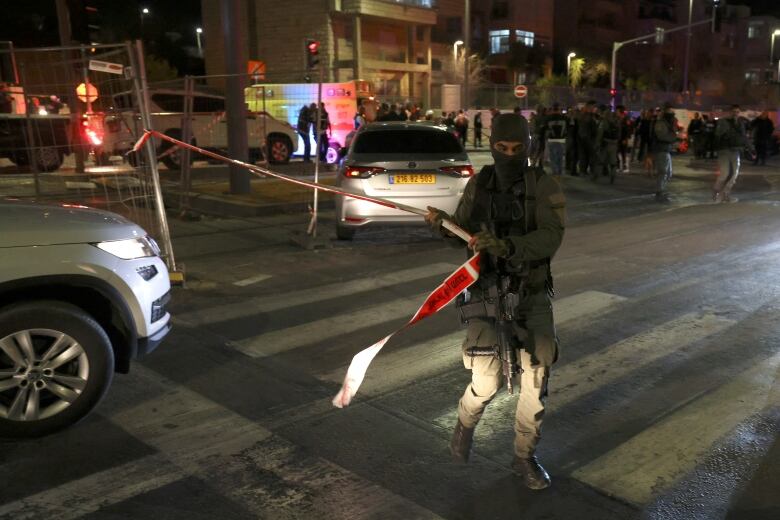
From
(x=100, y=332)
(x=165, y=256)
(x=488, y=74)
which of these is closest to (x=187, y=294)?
(x=165, y=256)

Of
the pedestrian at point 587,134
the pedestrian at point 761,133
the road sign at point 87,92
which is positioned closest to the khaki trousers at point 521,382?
the road sign at point 87,92

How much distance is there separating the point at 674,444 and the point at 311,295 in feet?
13.9

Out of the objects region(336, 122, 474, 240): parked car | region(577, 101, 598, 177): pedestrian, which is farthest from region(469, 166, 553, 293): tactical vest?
region(577, 101, 598, 177): pedestrian

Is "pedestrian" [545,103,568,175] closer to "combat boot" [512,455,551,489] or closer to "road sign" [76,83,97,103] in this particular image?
"road sign" [76,83,97,103]

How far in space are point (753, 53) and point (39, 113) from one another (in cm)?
9384

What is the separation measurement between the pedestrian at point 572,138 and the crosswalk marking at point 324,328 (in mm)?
13260

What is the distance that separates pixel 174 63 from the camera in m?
52.2

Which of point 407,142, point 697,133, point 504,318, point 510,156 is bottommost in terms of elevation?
point 504,318

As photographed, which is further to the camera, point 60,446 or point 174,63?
point 174,63

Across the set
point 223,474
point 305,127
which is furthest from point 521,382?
point 305,127

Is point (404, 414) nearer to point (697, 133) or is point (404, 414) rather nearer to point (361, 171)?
point (361, 171)

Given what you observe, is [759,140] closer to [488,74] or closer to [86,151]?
[86,151]

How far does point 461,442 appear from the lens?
3.76 m

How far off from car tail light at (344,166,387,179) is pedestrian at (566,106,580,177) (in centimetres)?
1096
